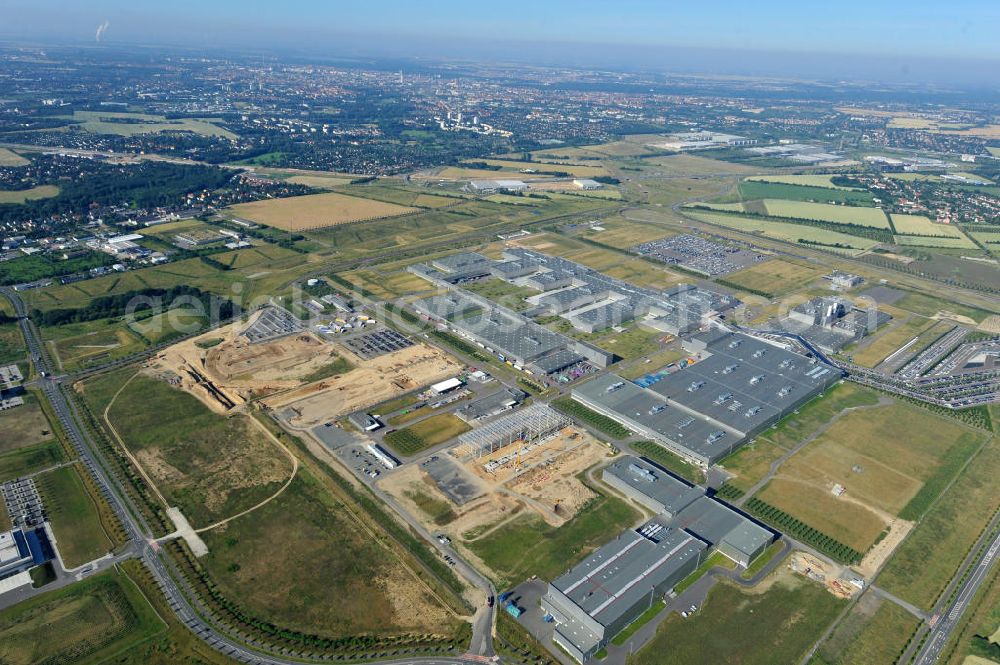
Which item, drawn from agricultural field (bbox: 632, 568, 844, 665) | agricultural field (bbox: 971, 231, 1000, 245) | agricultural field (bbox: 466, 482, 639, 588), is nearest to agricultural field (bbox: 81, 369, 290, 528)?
agricultural field (bbox: 466, 482, 639, 588)

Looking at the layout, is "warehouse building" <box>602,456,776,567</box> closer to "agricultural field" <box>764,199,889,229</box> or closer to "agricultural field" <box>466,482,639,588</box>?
"agricultural field" <box>466,482,639,588</box>

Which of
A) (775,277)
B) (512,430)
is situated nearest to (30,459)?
(512,430)

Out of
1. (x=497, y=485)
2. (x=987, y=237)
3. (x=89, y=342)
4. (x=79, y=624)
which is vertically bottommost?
(x=79, y=624)

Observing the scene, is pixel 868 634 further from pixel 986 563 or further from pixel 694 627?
pixel 986 563

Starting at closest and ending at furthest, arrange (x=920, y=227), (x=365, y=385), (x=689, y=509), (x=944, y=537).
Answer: (x=944, y=537)
(x=689, y=509)
(x=365, y=385)
(x=920, y=227)

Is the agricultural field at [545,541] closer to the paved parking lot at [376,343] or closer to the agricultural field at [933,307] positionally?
the paved parking lot at [376,343]

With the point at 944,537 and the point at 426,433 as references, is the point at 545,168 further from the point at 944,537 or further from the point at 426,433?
the point at 944,537

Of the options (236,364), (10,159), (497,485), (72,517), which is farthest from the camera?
(10,159)
